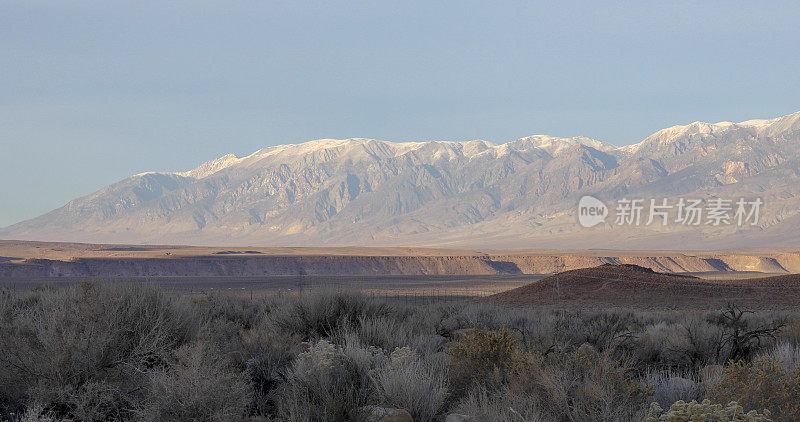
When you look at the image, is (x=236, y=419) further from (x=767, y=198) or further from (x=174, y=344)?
(x=767, y=198)

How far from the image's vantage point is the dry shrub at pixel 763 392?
5926 millimetres

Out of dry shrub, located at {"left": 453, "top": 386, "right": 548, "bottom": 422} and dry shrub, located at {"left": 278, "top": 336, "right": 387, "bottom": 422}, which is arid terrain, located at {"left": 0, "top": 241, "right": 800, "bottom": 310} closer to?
dry shrub, located at {"left": 278, "top": 336, "right": 387, "bottom": 422}

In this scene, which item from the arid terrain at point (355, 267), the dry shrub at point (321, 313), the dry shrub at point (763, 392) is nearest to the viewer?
the dry shrub at point (763, 392)

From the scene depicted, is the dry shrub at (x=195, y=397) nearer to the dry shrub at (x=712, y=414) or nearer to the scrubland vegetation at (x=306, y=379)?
the scrubland vegetation at (x=306, y=379)

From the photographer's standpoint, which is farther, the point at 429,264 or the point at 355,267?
the point at 429,264

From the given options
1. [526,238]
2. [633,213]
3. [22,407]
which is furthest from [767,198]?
[22,407]

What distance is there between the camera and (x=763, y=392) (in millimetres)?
6145

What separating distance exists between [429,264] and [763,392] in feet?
330

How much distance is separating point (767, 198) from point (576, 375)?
191 m

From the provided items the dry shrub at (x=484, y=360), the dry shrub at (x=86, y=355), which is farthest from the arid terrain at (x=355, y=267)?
the dry shrub at (x=86, y=355)

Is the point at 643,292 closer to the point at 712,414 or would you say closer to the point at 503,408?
the point at 503,408

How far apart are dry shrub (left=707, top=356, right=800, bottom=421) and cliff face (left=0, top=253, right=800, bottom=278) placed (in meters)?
91.9

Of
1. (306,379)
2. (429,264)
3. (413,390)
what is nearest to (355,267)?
(429,264)

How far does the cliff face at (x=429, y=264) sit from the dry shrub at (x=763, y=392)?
9191cm
